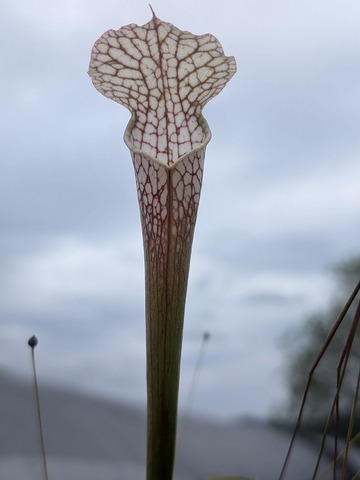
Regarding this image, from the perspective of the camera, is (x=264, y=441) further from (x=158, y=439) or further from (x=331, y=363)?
(x=331, y=363)

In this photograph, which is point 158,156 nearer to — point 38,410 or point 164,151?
point 164,151

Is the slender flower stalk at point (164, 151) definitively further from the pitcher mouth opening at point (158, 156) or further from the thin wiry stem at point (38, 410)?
the thin wiry stem at point (38, 410)

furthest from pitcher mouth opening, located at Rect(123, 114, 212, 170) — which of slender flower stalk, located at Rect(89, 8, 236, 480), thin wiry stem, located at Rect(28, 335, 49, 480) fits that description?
thin wiry stem, located at Rect(28, 335, 49, 480)

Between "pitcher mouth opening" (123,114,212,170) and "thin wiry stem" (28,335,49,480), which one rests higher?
"pitcher mouth opening" (123,114,212,170)

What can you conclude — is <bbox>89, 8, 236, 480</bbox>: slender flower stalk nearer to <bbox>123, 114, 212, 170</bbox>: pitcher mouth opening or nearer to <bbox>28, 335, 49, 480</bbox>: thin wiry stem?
<bbox>123, 114, 212, 170</bbox>: pitcher mouth opening

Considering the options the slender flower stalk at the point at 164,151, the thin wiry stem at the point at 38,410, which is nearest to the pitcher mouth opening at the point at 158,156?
the slender flower stalk at the point at 164,151

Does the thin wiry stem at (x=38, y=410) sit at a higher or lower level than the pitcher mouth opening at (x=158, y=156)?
lower

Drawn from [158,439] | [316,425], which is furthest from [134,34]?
[316,425]

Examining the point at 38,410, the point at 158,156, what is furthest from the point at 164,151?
the point at 38,410
